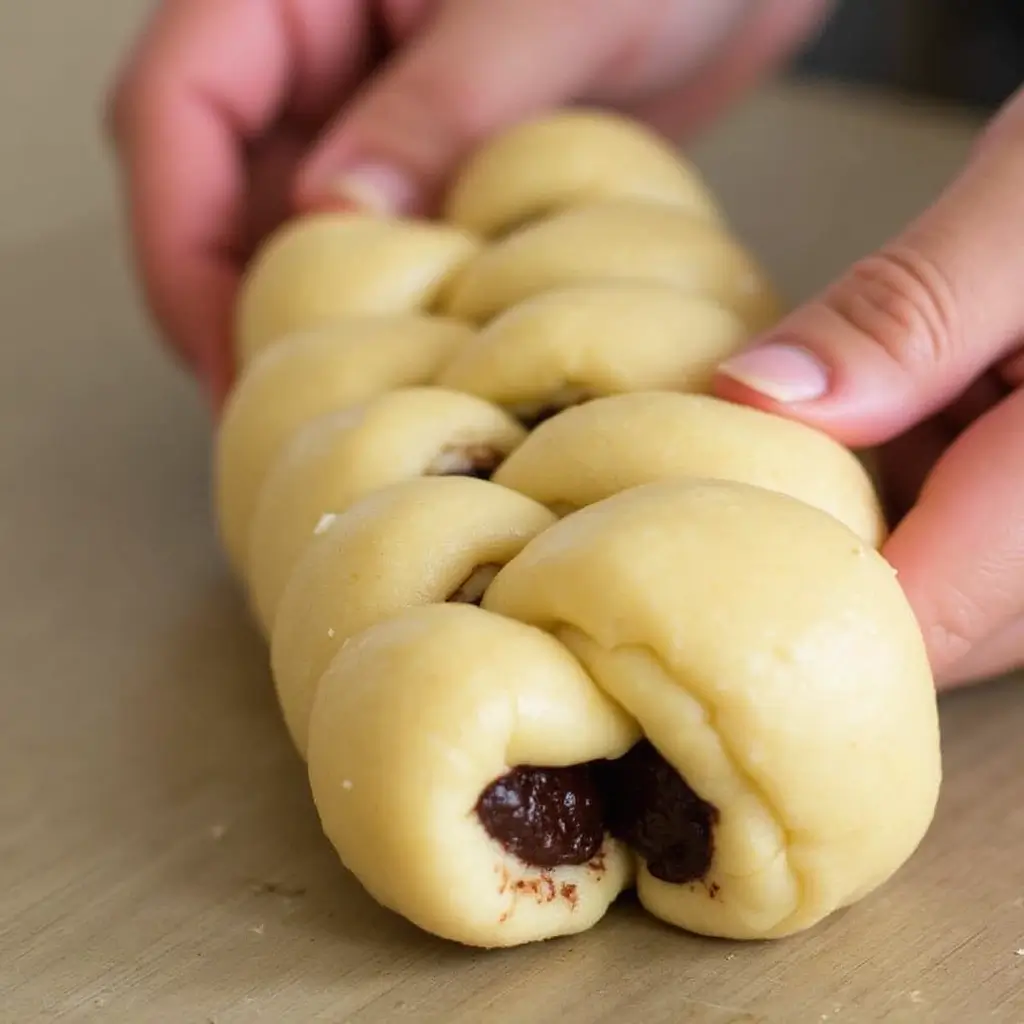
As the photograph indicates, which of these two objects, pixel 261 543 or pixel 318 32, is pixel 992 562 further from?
pixel 318 32

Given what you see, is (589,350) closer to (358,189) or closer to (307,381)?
(307,381)

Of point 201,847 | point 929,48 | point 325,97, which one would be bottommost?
point 929,48

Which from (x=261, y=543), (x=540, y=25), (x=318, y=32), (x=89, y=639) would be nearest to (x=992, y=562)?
(x=261, y=543)

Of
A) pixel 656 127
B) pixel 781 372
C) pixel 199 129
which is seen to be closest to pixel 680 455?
pixel 781 372

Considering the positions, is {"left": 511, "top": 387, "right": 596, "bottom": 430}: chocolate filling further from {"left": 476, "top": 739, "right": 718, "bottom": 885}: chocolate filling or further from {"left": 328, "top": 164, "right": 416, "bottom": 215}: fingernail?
{"left": 328, "top": 164, "right": 416, "bottom": 215}: fingernail

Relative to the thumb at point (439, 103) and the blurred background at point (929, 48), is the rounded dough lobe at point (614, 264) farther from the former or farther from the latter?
the blurred background at point (929, 48)

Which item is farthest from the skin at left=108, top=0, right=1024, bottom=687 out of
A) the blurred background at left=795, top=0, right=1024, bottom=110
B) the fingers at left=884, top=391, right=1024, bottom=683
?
the blurred background at left=795, top=0, right=1024, bottom=110

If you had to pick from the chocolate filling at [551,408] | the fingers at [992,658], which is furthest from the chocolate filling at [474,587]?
the fingers at [992,658]
